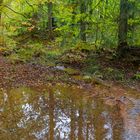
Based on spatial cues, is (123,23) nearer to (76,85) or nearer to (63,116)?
(76,85)

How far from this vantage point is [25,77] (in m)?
12.2

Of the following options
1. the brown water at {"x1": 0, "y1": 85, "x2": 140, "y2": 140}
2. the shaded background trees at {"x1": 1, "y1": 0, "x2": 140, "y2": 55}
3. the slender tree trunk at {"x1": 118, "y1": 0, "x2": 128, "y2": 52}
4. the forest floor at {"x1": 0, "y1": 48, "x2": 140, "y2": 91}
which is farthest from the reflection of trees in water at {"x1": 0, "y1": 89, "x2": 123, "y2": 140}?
the slender tree trunk at {"x1": 118, "y1": 0, "x2": 128, "y2": 52}

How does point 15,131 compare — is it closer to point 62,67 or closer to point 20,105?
point 20,105

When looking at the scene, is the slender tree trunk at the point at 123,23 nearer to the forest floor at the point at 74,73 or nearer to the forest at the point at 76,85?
the forest at the point at 76,85

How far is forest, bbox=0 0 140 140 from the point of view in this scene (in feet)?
25.3

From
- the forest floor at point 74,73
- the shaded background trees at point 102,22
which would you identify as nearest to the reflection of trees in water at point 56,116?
the forest floor at point 74,73

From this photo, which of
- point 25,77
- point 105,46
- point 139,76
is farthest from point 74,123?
point 105,46

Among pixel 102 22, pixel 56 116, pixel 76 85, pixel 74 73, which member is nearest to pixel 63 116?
pixel 56 116

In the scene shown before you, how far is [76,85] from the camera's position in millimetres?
11555

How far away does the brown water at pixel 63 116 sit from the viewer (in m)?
7.33

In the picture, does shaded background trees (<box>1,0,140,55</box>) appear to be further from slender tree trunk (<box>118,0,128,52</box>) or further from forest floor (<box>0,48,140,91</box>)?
forest floor (<box>0,48,140,91</box>)

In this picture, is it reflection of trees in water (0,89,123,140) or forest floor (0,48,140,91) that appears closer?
reflection of trees in water (0,89,123,140)

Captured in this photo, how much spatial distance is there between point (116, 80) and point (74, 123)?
4885 mm

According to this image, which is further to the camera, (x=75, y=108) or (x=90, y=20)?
(x=90, y=20)
